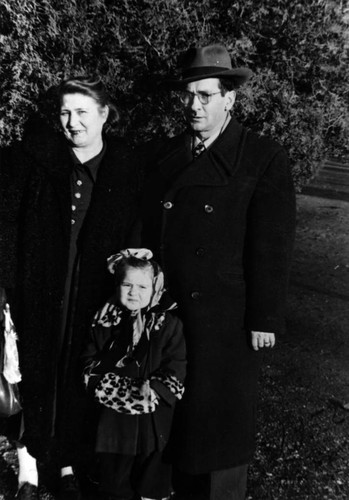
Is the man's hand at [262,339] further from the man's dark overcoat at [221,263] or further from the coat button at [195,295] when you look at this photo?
the coat button at [195,295]

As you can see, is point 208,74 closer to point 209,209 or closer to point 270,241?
point 209,209

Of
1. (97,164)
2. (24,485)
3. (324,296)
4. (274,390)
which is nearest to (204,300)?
(97,164)

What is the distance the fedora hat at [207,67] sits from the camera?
2580 millimetres

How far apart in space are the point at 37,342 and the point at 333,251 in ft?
19.7

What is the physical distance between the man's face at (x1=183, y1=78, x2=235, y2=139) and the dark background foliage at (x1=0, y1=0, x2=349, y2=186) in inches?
49.7

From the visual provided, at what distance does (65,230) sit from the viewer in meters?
2.79

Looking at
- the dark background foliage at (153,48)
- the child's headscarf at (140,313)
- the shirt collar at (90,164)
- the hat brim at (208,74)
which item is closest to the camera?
the hat brim at (208,74)

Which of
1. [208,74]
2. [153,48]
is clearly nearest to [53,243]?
[208,74]

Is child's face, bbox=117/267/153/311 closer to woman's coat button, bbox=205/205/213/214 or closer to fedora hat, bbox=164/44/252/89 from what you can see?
woman's coat button, bbox=205/205/213/214

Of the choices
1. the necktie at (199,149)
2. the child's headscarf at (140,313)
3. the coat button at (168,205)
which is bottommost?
the child's headscarf at (140,313)

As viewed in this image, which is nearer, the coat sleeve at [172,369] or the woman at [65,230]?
the coat sleeve at [172,369]

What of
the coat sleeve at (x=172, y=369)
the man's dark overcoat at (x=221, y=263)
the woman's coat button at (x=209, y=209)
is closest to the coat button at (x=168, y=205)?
the man's dark overcoat at (x=221, y=263)

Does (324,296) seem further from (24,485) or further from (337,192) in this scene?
(337,192)

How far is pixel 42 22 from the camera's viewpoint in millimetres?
3814
